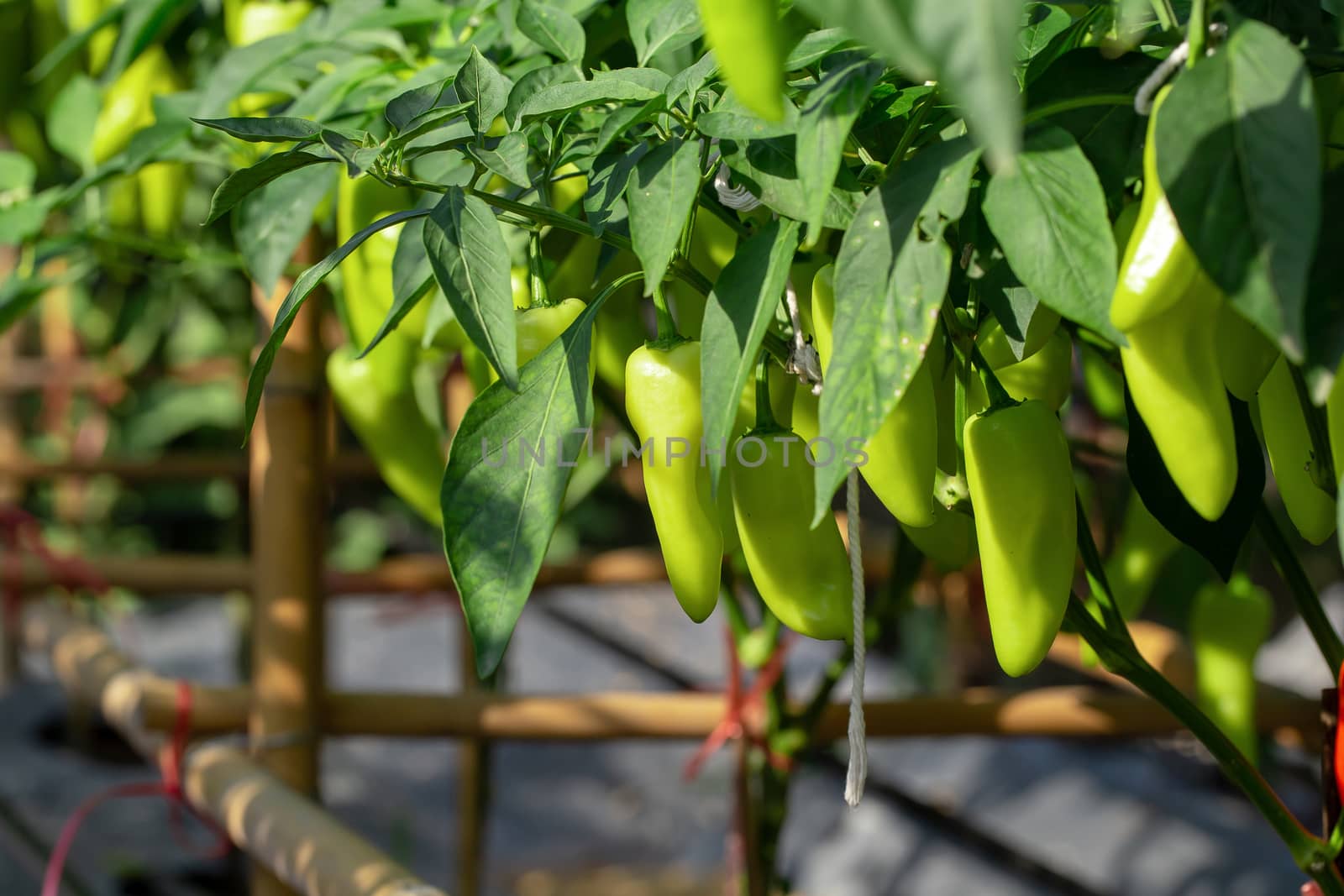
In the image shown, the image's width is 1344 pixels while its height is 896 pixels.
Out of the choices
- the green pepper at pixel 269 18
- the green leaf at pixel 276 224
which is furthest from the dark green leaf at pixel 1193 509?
the green pepper at pixel 269 18

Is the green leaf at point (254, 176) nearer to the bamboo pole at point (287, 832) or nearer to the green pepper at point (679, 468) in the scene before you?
the green pepper at point (679, 468)

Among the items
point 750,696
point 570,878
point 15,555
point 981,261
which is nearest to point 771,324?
point 981,261

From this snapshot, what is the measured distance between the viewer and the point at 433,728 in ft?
2.47

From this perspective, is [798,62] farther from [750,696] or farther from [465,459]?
[750,696]

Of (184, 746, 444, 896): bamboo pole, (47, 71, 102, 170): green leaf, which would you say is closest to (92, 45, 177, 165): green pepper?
(47, 71, 102, 170): green leaf

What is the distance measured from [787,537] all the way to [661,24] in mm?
163

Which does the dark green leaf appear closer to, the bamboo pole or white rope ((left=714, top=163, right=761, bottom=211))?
white rope ((left=714, top=163, right=761, bottom=211))

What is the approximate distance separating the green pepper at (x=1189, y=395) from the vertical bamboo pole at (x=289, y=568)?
1.73 feet

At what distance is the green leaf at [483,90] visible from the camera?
0.34 meters

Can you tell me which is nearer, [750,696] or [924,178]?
[924,178]

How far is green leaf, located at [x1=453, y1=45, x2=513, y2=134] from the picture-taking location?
1.11 feet

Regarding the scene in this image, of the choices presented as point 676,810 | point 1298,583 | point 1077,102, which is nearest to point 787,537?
point 1077,102

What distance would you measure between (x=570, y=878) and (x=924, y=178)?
5.74 feet

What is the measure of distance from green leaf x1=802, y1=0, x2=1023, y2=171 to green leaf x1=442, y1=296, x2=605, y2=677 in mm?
146
